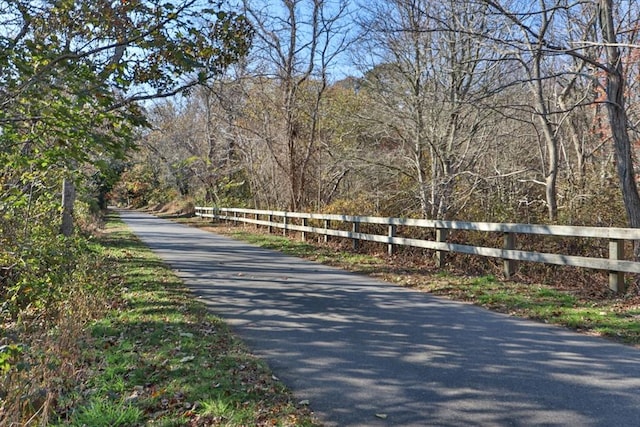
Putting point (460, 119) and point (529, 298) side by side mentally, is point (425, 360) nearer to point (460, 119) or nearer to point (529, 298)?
point (529, 298)

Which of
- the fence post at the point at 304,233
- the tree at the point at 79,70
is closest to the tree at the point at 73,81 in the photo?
the tree at the point at 79,70

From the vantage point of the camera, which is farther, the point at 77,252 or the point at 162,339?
the point at 77,252

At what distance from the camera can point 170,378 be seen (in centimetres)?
397

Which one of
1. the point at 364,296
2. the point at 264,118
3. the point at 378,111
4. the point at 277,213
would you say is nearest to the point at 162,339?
the point at 364,296

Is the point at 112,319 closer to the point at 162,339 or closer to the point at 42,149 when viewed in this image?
the point at 162,339

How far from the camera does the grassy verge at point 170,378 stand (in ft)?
10.9

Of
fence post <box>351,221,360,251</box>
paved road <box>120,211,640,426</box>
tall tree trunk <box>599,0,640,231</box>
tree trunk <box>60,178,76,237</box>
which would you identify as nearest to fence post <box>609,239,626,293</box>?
tall tree trunk <box>599,0,640,231</box>

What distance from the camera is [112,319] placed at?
5.99m

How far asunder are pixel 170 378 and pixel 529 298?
5.24 m

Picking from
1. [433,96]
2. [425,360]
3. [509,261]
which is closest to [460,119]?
[433,96]

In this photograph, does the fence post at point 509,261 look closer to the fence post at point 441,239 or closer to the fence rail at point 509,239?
the fence rail at point 509,239

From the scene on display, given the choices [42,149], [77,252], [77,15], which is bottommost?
[77,252]

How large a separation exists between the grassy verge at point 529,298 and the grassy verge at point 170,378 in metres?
3.72

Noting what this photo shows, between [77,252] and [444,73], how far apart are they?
9.01 m
